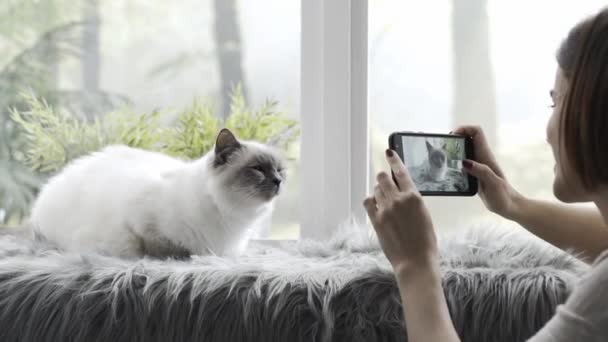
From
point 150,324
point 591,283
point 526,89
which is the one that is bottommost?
point 150,324

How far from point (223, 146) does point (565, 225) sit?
2.27ft

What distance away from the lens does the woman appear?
0.66 m

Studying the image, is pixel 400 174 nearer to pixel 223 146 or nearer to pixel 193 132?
pixel 223 146

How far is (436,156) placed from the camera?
3.56ft

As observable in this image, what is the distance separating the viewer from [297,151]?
173cm

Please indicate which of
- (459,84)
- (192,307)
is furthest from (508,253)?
(459,84)

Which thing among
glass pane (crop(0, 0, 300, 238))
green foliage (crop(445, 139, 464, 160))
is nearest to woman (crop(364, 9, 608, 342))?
green foliage (crop(445, 139, 464, 160))

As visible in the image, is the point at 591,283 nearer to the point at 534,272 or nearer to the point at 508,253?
the point at 534,272

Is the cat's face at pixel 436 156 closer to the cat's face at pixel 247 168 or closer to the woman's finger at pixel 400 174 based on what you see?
the woman's finger at pixel 400 174

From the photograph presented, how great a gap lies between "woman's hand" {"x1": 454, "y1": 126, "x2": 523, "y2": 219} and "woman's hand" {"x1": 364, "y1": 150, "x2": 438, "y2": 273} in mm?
320

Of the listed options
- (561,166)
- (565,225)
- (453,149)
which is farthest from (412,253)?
(565,225)

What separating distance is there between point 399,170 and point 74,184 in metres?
0.80

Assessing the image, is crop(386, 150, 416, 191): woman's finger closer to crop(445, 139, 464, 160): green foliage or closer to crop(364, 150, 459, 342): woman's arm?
crop(364, 150, 459, 342): woman's arm

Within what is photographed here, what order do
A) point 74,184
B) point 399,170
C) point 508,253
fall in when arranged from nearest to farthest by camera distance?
point 399,170
point 508,253
point 74,184
